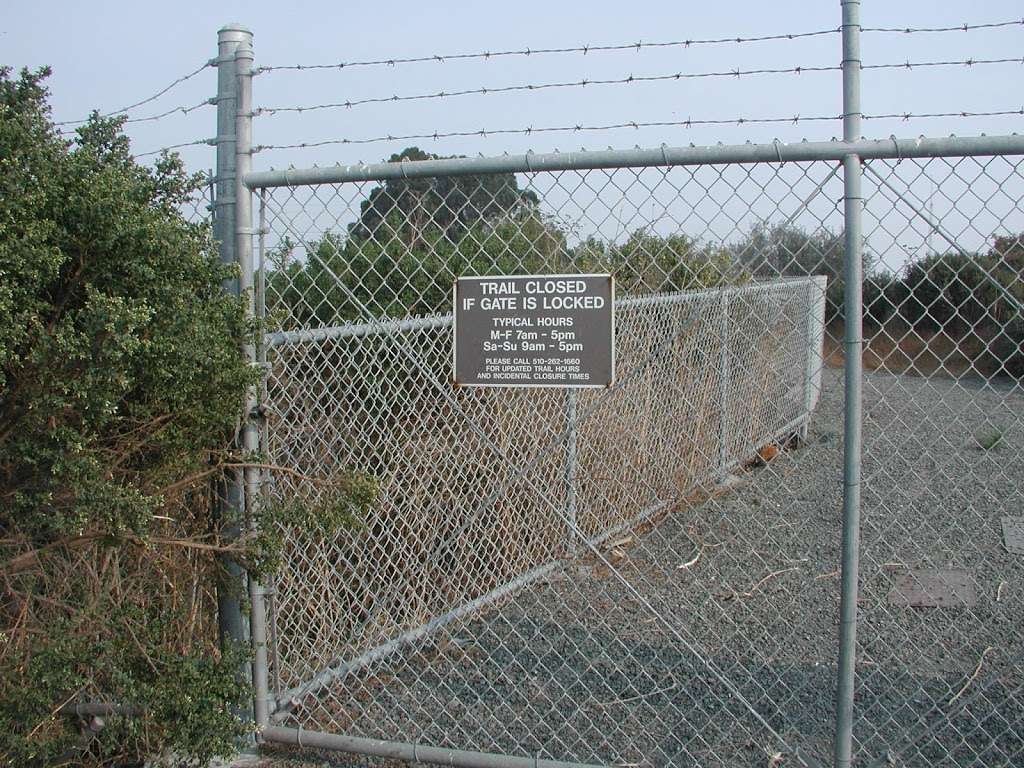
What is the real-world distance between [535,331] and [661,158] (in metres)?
0.65

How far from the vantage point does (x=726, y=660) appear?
4465 millimetres

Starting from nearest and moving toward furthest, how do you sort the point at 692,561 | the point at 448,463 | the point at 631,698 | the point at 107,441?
the point at 107,441 < the point at 631,698 < the point at 448,463 < the point at 692,561

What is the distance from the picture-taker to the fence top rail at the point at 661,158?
9.18 ft

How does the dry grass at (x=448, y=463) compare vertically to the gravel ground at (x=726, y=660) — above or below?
above

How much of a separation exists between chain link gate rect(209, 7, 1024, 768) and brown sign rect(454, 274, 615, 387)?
9.0 inches

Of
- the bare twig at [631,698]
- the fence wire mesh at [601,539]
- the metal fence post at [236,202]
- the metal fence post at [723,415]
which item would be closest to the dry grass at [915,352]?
the fence wire mesh at [601,539]

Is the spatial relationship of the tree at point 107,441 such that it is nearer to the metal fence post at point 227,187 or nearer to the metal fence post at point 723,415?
the metal fence post at point 227,187

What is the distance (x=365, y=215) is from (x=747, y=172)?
1400 mm

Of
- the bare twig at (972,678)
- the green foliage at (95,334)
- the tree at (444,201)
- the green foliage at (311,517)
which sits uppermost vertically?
the tree at (444,201)

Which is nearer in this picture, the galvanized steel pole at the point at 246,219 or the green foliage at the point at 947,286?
the green foliage at the point at 947,286

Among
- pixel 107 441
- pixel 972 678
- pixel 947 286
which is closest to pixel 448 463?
pixel 107 441

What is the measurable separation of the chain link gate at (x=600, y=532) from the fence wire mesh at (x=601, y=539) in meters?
0.02

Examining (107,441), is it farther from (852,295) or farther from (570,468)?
(570,468)

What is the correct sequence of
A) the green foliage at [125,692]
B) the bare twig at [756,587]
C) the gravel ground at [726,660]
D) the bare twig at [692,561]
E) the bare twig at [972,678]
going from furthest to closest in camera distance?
the bare twig at [692,561] < the bare twig at [756,587] < the bare twig at [972,678] < the gravel ground at [726,660] < the green foliage at [125,692]
